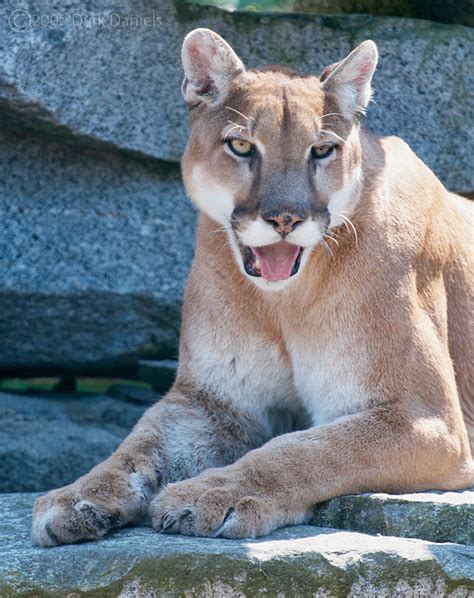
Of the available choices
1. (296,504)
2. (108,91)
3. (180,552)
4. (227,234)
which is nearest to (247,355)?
(227,234)

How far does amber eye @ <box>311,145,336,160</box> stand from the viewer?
3.94 m

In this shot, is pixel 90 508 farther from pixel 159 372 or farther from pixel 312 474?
pixel 159 372

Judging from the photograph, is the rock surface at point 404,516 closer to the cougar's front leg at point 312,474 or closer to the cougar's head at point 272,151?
the cougar's front leg at point 312,474

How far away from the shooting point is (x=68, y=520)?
3.54 m

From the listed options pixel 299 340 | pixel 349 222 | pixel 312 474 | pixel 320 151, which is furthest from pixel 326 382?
pixel 320 151

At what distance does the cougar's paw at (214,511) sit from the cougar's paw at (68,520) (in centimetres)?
15

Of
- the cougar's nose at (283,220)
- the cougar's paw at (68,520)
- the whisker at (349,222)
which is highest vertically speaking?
the cougar's nose at (283,220)

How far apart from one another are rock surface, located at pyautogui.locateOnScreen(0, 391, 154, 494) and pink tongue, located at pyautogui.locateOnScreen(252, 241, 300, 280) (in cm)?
164

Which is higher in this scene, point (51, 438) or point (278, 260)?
point (278, 260)

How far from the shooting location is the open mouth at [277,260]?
3873 mm

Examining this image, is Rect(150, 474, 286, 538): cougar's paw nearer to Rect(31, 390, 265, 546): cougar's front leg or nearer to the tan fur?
the tan fur

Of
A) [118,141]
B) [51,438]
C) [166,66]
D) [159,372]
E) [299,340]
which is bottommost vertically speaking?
[51,438]

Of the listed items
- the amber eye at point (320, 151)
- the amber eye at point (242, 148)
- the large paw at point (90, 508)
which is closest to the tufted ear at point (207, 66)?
the amber eye at point (242, 148)

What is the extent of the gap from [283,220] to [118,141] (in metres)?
1.68
